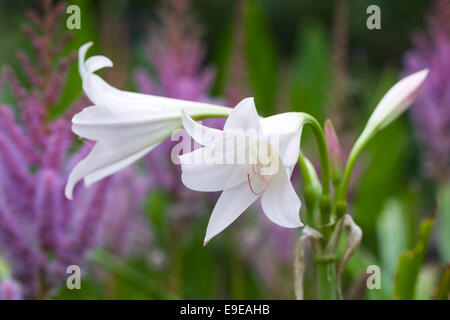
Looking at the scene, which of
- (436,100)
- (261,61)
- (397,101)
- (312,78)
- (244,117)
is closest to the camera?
(244,117)

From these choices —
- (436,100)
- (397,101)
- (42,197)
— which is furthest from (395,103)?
(436,100)

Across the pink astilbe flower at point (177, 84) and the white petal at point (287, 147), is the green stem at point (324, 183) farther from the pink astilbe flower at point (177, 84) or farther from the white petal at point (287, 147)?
the pink astilbe flower at point (177, 84)

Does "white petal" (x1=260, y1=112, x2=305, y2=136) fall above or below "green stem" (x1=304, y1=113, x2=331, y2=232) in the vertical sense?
above

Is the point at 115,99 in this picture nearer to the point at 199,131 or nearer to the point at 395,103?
the point at 199,131

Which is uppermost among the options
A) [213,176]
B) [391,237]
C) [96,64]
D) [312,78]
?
[312,78]

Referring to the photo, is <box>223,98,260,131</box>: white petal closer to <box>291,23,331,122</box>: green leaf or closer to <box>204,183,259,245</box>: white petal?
<box>204,183,259,245</box>: white petal

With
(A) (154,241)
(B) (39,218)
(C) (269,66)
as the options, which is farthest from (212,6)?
(B) (39,218)

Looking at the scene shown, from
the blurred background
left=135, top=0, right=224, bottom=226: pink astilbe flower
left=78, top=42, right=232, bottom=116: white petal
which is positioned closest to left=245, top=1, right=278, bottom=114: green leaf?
the blurred background
